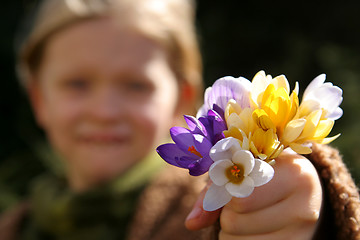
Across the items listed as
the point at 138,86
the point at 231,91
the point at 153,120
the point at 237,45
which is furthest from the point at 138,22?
the point at 237,45

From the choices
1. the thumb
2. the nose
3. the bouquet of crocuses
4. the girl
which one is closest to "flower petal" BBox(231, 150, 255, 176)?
the bouquet of crocuses

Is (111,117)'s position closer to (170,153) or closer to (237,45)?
(170,153)

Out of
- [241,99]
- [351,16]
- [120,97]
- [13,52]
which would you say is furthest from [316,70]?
[241,99]

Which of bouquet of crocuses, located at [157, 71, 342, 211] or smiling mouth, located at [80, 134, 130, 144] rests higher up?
bouquet of crocuses, located at [157, 71, 342, 211]

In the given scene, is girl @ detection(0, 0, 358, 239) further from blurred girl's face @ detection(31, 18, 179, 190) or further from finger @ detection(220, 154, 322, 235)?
finger @ detection(220, 154, 322, 235)

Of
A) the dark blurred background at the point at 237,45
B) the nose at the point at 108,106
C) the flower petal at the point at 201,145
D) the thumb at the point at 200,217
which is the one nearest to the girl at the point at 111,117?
the nose at the point at 108,106
